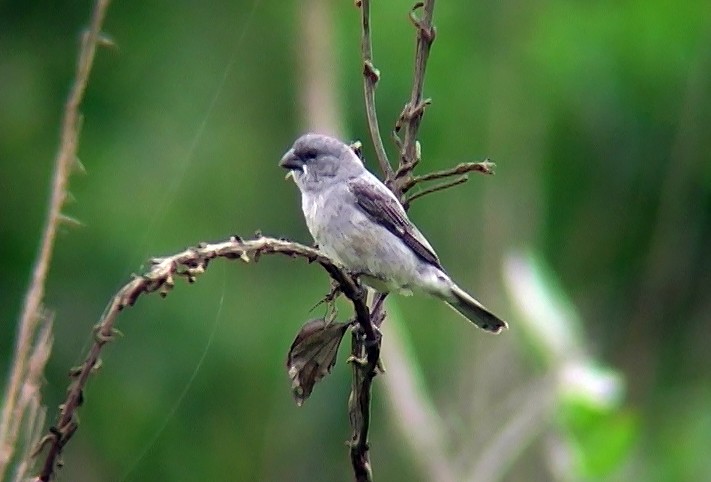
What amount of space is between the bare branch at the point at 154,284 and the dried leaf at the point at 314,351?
5.8 inches

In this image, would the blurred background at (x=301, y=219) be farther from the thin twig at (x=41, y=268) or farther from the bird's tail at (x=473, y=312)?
the thin twig at (x=41, y=268)

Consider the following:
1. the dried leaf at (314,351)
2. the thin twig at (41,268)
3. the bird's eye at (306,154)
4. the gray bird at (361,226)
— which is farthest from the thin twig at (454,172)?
the bird's eye at (306,154)

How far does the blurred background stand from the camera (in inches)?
315

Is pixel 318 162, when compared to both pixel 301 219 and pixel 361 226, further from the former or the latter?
pixel 301 219

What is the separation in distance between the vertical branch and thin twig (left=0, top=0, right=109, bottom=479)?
0.69 metres

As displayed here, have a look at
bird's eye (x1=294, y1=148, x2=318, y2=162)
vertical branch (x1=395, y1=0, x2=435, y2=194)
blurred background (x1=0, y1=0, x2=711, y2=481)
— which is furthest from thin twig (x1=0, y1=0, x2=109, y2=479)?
blurred background (x1=0, y1=0, x2=711, y2=481)

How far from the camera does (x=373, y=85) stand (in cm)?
277

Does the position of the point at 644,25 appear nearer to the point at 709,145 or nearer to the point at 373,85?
the point at 709,145

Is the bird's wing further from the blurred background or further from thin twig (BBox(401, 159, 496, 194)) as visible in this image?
the blurred background

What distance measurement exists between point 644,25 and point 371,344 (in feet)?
22.8

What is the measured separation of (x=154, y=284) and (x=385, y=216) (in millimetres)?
2355

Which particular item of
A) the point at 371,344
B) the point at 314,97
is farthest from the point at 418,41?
the point at 314,97

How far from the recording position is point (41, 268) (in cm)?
196

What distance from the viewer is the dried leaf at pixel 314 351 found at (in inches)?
96.3
